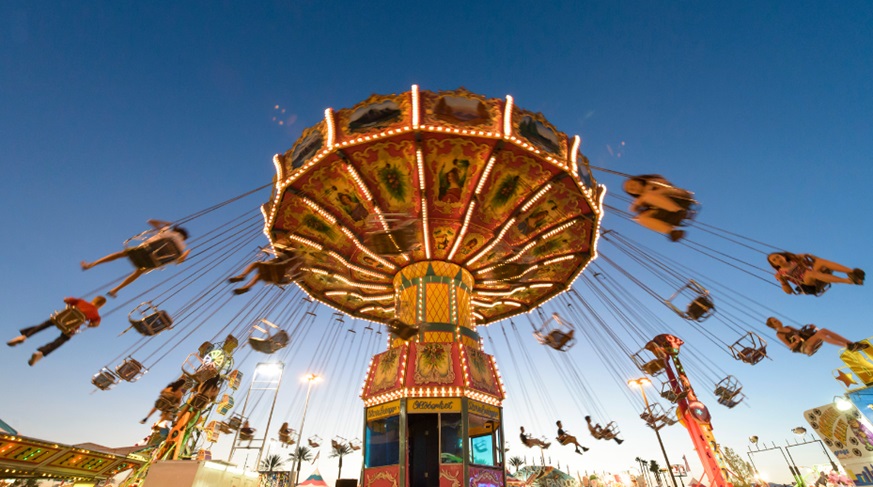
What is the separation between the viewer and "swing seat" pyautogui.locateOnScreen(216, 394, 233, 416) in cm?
1894

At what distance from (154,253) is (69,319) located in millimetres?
1832

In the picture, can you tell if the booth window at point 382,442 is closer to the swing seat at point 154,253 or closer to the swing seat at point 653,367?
the swing seat at point 154,253

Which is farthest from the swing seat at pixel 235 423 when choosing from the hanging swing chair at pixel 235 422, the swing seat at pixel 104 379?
the swing seat at pixel 104 379

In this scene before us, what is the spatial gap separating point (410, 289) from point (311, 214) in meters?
4.23

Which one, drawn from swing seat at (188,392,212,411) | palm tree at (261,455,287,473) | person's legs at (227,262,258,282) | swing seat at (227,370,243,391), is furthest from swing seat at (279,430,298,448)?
palm tree at (261,455,287,473)

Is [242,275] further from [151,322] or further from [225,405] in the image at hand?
[225,405]

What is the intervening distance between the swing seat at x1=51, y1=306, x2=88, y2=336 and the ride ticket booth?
290 inches

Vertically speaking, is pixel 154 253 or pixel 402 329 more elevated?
pixel 402 329

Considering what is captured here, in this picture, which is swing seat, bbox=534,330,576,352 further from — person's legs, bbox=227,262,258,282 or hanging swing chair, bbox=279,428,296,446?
hanging swing chair, bbox=279,428,296,446

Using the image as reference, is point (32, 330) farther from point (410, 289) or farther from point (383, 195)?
point (410, 289)

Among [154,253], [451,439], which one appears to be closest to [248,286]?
[154,253]

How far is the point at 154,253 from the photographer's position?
8266 mm

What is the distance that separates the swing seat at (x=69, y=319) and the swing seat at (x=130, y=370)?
6.76 meters

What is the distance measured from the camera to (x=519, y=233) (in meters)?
13.7
